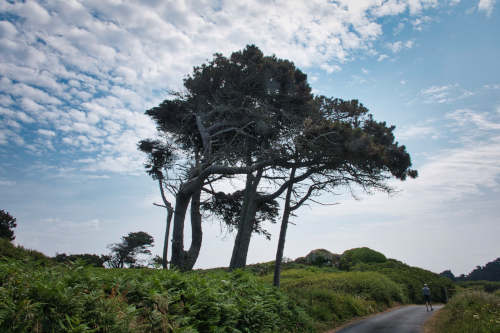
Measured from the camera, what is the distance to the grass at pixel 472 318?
8.88 metres

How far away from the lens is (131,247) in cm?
3625

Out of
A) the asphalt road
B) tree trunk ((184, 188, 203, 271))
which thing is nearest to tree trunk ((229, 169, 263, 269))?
tree trunk ((184, 188, 203, 271))

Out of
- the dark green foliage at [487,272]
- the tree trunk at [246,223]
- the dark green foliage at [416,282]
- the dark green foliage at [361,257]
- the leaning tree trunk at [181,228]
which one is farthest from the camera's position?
the dark green foliage at [487,272]

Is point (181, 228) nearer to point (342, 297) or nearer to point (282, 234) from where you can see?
point (282, 234)

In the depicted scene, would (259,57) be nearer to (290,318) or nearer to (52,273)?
(290,318)

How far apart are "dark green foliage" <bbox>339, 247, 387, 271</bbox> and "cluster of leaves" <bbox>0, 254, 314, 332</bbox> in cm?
2676

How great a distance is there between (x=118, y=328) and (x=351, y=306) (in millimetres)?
13230

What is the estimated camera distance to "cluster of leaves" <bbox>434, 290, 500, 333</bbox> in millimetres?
8914

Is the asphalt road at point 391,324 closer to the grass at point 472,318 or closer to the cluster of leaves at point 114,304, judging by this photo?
the grass at point 472,318

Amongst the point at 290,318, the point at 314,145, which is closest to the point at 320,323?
the point at 290,318

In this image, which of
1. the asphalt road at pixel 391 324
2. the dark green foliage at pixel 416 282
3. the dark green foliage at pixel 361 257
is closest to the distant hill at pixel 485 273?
the dark green foliage at pixel 361 257

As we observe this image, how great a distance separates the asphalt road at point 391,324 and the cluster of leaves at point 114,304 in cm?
594

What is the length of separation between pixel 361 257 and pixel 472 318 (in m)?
23.2

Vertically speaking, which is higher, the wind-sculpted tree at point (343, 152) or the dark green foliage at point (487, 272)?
the wind-sculpted tree at point (343, 152)
